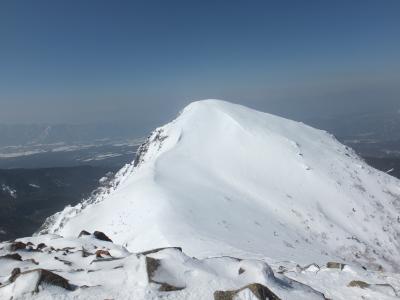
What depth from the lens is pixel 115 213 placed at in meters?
54.7

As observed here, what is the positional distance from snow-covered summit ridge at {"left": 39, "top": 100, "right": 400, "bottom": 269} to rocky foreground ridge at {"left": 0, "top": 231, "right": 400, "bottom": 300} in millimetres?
16511

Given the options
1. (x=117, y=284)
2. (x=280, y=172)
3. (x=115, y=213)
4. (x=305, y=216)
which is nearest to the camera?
(x=117, y=284)

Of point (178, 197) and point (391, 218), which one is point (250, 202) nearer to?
point (178, 197)

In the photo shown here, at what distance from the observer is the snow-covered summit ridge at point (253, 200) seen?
46.1m

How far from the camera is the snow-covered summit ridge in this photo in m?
46.1

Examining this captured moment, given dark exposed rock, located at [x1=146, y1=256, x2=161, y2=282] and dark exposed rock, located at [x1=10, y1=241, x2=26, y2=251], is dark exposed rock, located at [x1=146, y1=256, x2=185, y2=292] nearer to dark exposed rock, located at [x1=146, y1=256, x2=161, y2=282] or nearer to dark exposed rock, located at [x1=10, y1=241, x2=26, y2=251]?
dark exposed rock, located at [x1=146, y1=256, x2=161, y2=282]

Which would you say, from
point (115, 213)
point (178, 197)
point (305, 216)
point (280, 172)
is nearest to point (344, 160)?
point (280, 172)

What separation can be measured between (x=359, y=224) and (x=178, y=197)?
1222 inches

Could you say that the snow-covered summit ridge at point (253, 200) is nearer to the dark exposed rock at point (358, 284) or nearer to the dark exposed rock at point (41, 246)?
the dark exposed rock at point (41, 246)

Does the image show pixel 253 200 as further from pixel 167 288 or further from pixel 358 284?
pixel 167 288

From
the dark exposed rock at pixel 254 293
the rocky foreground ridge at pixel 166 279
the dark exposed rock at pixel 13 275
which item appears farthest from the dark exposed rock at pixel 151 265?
the dark exposed rock at pixel 13 275

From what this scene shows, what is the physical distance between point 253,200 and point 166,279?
159ft

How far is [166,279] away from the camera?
15.5 metres

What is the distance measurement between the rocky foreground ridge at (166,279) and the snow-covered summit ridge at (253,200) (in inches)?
650
